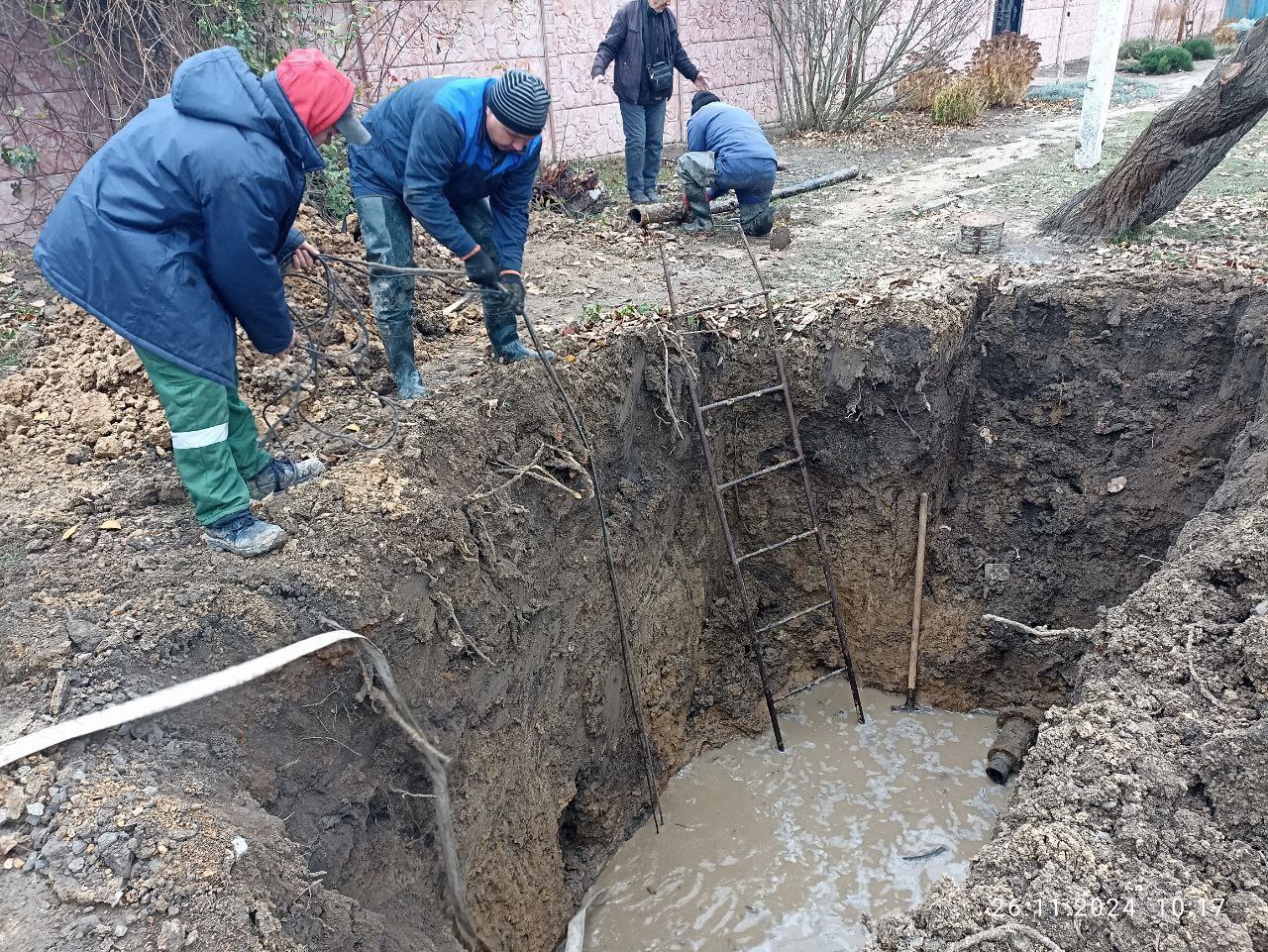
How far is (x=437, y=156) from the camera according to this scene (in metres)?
3.84

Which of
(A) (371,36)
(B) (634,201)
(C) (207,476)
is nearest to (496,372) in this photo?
(C) (207,476)

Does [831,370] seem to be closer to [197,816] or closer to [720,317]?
[720,317]

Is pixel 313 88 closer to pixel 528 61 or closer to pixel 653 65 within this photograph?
pixel 653 65

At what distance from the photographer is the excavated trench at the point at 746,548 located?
11.9 ft

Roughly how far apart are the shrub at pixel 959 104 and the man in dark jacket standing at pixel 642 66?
5354mm

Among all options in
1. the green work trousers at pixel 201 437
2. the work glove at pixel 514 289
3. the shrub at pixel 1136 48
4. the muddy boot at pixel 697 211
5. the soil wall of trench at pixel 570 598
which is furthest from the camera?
the shrub at pixel 1136 48

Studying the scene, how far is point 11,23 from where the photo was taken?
5766 millimetres

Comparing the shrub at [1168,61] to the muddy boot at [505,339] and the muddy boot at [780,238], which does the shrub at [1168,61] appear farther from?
the muddy boot at [505,339]

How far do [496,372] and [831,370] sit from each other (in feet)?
7.66

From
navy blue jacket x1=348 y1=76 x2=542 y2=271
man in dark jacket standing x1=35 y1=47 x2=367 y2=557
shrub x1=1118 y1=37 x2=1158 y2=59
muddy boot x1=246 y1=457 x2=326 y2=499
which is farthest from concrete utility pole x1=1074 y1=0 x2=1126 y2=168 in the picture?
shrub x1=1118 y1=37 x2=1158 y2=59


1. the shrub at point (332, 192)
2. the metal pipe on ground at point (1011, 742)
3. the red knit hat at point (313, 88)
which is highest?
the red knit hat at point (313, 88)

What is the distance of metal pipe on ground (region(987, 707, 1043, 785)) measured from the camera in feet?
17.6

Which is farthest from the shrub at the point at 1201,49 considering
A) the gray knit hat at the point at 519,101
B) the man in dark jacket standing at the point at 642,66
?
the gray knit hat at the point at 519,101

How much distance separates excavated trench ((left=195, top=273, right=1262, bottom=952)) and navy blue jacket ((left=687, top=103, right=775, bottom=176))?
2.46m
